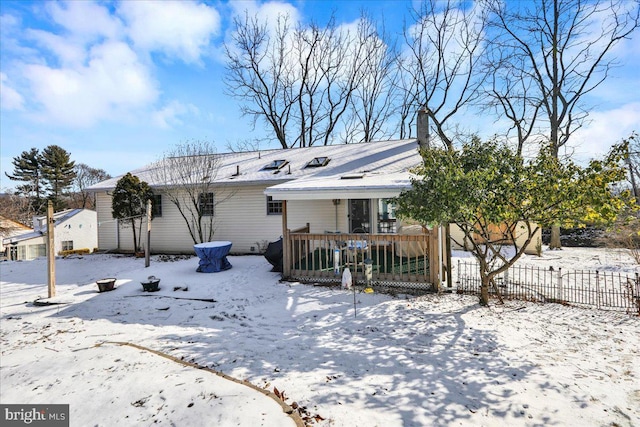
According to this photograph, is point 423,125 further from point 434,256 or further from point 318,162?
point 434,256

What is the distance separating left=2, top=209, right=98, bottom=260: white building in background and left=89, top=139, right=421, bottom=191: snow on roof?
516 inches

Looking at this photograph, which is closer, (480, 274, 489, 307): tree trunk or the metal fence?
the metal fence

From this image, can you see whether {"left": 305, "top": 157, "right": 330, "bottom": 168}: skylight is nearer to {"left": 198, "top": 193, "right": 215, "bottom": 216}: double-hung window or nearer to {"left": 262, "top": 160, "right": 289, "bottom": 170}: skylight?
{"left": 262, "top": 160, "right": 289, "bottom": 170}: skylight

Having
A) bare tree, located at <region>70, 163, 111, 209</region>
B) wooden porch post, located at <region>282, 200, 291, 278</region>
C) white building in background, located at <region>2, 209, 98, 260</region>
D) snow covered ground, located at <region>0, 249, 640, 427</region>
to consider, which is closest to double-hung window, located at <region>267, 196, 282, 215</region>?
wooden porch post, located at <region>282, 200, 291, 278</region>

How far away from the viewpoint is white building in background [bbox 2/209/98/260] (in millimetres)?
21406

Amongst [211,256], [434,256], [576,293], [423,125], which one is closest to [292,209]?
[211,256]

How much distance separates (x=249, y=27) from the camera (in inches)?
1083

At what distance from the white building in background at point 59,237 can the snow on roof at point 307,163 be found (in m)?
13.1

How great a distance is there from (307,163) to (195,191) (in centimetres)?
500

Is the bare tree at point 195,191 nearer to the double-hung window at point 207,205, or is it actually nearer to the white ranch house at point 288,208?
the double-hung window at point 207,205

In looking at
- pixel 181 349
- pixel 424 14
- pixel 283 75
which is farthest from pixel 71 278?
pixel 424 14

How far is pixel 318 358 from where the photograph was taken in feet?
14.6

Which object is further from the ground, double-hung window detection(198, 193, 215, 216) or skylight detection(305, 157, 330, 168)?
skylight detection(305, 157, 330, 168)

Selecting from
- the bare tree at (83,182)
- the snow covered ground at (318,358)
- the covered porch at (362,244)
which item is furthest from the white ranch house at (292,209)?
the bare tree at (83,182)
